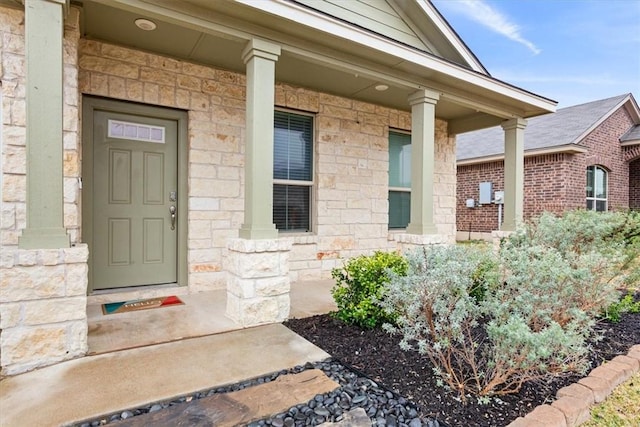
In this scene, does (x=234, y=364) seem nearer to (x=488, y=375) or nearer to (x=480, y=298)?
(x=488, y=375)

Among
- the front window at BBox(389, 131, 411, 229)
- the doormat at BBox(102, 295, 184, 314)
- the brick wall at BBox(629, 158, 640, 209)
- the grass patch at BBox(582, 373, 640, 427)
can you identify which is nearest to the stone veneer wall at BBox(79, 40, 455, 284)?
the front window at BBox(389, 131, 411, 229)

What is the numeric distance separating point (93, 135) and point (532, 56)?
74.0ft

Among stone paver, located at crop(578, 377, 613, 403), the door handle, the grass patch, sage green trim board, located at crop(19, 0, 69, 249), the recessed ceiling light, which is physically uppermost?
the recessed ceiling light

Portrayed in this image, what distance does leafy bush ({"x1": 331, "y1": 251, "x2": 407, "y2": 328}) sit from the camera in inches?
119

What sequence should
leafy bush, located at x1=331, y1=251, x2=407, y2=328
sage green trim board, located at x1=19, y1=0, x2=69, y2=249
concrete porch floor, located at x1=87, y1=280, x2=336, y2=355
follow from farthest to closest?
leafy bush, located at x1=331, y1=251, x2=407, y2=328
concrete porch floor, located at x1=87, y1=280, x2=336, y2=355
sage green trim board, located at x1=19, y1=0, x2=69, y2=249

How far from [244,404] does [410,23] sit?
5233 millimetres

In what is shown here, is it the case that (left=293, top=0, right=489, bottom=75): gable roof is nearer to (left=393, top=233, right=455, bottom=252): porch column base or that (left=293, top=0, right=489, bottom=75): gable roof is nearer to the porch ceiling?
the porch ceiling

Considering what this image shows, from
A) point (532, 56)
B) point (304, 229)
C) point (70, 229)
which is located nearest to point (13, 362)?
point (70, 229)

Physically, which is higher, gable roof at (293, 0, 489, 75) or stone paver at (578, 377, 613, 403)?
gable roof at (293, 0, 489, 75)

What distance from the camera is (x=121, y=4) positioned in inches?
108

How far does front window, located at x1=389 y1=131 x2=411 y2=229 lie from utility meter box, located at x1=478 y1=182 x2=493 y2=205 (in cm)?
602

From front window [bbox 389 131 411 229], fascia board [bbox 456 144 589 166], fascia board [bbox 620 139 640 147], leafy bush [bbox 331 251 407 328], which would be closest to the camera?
leafy bush [bbox 331 251 407 328]

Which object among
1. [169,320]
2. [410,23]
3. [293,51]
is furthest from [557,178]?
[169,320]

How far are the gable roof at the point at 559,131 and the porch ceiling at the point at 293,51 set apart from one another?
503cm
